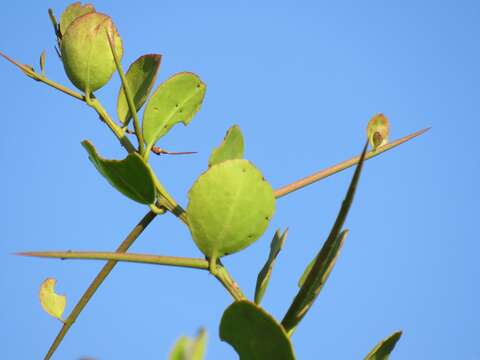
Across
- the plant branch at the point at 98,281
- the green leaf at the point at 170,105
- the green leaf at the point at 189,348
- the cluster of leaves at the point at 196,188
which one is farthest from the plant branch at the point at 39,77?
the green leaf at the point at 189,348

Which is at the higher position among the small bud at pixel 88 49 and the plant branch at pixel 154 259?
the small bud at pixel 88 49

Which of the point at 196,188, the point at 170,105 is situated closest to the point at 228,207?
the point at 196,188

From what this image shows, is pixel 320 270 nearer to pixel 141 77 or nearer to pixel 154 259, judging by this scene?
pixel 154 259

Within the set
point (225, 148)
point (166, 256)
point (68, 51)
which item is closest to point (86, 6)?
point (68, 51)

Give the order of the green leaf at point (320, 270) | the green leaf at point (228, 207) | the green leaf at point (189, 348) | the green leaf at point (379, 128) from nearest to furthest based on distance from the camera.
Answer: the green leaf at point (189, 348)
the green leaf at point (320, 270)
the green leaf at point (228, 207)
the green leaf at point (379, 128)

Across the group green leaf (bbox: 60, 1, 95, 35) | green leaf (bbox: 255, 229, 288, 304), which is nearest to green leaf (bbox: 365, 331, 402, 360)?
green leaf (bbox: 255, 229, 288, 304)

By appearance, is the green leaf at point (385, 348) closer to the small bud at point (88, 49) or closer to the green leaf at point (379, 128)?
the green leaf at point (379, 128)

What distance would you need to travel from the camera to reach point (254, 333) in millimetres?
444

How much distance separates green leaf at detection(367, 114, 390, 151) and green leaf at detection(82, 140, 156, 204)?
0.22 m

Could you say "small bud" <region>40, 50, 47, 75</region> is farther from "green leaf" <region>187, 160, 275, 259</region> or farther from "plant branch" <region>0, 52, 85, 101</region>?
"green leaf" <region>187, 160, 275, 259</region>

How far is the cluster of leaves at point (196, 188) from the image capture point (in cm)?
44

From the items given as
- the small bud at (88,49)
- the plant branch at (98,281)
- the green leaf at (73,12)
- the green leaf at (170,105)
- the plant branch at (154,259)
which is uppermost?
the green leaf at (73,12)

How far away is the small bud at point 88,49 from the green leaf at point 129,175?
13cm

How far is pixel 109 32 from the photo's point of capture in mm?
655
